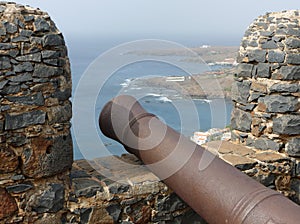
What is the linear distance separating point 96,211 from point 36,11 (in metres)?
1.78

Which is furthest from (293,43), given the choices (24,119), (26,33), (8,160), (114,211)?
(8,160)

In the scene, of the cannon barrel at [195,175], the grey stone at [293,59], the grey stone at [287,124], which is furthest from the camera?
the grey stone at [287,124]

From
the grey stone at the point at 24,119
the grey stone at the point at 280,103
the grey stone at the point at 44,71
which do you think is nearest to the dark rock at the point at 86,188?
the grey stone at the point at 24,119

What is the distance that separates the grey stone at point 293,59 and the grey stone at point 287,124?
609 millimetres

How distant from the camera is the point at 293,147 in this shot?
4445 millimetres

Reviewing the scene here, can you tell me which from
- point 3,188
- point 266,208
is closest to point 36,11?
point 3,188

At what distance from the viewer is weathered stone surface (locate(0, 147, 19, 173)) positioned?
9.72 ft

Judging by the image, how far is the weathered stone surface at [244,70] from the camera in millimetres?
4535

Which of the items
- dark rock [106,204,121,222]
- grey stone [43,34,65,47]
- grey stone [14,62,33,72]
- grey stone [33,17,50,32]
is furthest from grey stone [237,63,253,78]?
grey stone [14,62,33,72]

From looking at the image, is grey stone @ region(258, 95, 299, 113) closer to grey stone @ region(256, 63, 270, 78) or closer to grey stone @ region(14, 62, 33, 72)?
grey stone @ region(256, 63, 270, 78)

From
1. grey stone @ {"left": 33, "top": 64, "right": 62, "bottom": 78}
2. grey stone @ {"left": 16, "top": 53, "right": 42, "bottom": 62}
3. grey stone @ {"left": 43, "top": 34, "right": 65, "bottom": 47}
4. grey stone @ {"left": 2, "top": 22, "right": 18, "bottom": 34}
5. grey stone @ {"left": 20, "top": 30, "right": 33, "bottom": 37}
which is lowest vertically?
grey stone @ {"left": 33, "top": 64, "right": 62, "bottom": 78}

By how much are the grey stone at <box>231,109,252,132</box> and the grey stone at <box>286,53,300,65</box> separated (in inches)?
30.4

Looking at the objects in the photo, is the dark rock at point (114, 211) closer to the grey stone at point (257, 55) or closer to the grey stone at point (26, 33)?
the grey stone at point (26, 33)

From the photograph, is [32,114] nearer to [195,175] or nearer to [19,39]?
[19,39]
